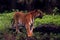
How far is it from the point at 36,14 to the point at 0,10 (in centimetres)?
858

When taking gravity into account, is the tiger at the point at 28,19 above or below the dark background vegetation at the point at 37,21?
above

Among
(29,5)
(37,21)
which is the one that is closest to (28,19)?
(37,21)

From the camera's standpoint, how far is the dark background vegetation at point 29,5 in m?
18.1

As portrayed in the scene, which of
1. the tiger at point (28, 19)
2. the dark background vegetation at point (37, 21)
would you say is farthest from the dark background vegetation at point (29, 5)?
the tiger at point (28, 19)

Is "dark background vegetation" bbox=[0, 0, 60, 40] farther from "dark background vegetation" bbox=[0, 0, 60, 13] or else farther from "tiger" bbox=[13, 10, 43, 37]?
"tiger" bbox=[13, 10, 43, 37]

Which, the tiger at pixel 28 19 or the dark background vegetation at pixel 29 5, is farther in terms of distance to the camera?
the dark background vegetation at pixel 29 5

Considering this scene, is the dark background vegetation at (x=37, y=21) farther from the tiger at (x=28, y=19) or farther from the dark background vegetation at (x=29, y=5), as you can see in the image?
the tiger at (x=28, y=19)

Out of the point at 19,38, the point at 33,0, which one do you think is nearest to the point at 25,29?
the point at 19,38

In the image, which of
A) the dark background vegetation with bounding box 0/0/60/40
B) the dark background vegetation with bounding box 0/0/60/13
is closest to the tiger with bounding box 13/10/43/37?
the dark background vegetation with bounding box 0/0/60/40

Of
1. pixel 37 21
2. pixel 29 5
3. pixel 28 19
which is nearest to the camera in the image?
pixel 28 19

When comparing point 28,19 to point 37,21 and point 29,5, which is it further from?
point 29,5

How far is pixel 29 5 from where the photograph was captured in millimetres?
18734

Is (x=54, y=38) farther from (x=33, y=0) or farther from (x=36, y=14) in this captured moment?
(x=33, y=0)

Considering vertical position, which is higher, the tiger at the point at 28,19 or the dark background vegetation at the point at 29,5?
the tiger at the point at 28,19
